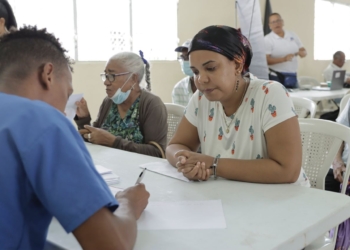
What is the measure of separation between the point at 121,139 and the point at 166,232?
1.30m

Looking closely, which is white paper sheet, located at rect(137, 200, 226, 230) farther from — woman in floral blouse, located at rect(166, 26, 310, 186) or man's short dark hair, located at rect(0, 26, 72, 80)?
man's short dark hair, located at rect(0, 26, 72, 80)

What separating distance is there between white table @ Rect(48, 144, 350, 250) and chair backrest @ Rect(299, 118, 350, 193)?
487 mm

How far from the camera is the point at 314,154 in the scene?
5.88 feet

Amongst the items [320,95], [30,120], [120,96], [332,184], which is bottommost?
[332,184]

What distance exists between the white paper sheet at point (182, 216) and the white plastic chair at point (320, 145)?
78 centimetres

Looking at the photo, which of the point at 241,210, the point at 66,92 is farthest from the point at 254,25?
the point at 66,92

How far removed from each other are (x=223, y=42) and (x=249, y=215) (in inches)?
30.0

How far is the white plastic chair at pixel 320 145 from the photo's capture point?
1.73m

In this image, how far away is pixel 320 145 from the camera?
1.78 m

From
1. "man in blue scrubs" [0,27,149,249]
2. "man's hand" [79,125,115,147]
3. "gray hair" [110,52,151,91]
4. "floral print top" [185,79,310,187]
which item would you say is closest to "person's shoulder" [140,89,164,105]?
"gray hair" [110,52,151,91]

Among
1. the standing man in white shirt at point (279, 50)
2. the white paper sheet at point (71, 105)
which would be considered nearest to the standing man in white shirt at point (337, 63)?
the standing man in white shirt at point (279, 50)

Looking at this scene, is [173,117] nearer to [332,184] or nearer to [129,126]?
[129,126]

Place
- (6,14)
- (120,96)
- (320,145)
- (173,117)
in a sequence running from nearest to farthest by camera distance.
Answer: (320,145)
(6,14)
(120,96)
(173,117)

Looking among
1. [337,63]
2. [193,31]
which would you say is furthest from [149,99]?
[337,63]
